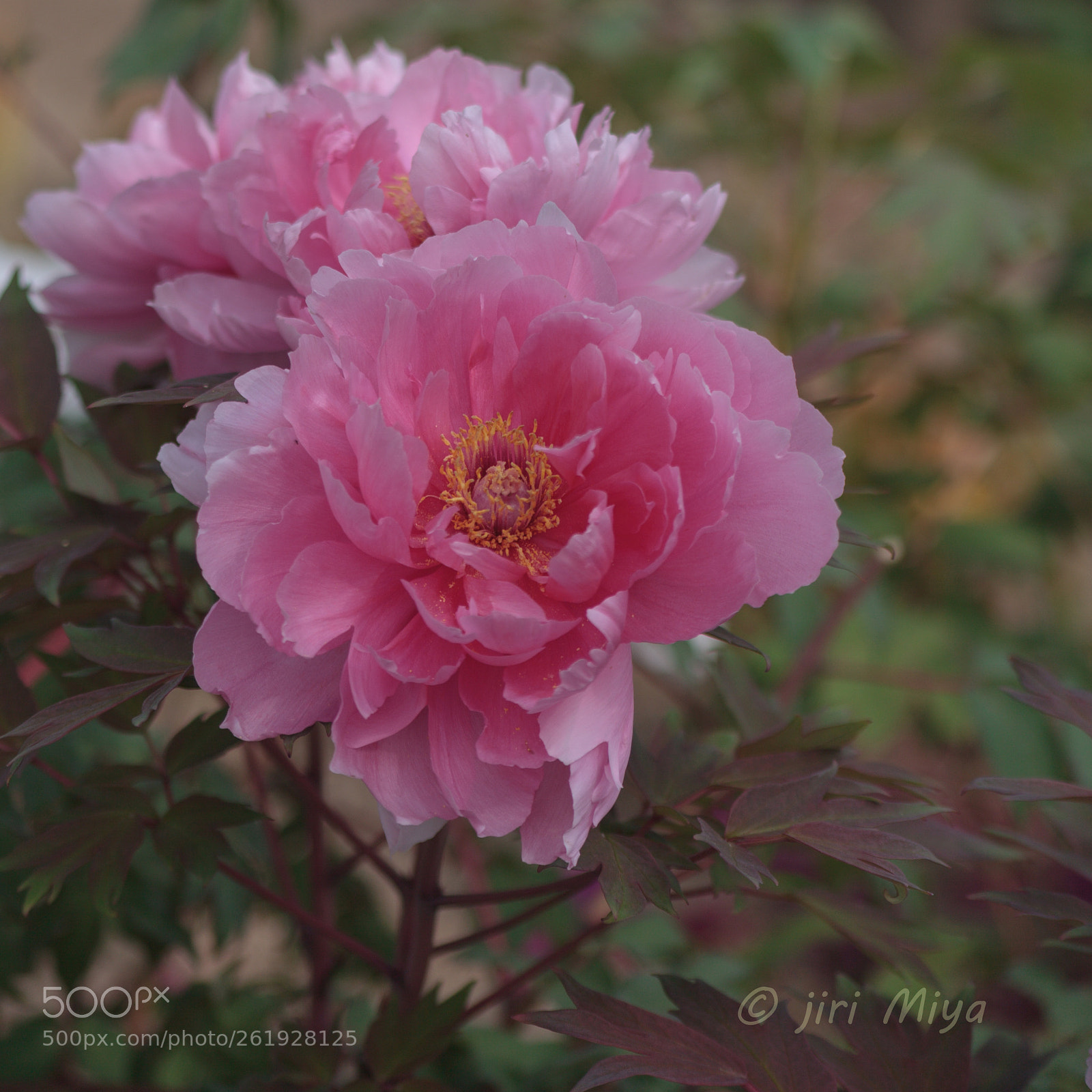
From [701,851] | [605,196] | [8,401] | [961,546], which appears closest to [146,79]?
[8,401]

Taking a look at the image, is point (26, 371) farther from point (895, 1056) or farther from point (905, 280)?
point (905, 280)

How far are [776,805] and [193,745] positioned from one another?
0.71 feet

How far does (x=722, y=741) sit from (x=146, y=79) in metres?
0.79

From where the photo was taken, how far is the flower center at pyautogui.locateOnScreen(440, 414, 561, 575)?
1.08ft

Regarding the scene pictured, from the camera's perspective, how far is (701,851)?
14.1 inches

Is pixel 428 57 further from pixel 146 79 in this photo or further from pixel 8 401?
pixel 146 79

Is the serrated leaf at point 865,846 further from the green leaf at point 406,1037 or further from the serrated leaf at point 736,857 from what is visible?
the green leaf at point 406,1037

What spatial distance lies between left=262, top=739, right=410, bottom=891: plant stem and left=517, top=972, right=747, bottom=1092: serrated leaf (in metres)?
0.10

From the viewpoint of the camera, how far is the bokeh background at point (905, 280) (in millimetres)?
1094

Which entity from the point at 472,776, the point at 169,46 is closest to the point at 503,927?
the point at 472,776

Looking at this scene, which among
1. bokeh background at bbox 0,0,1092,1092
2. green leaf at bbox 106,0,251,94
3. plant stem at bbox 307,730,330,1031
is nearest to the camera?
plant stem at bbox 307,730,330,1031

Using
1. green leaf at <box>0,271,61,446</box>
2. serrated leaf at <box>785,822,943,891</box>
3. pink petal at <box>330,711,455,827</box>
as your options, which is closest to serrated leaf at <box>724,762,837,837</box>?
serrated leaf at <box>785,822,943,891</box>

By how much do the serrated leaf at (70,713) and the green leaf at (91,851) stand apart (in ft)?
0.16

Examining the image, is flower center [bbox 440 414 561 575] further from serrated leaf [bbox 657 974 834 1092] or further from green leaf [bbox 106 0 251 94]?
green leaf [bbox 106 0 251 94]
